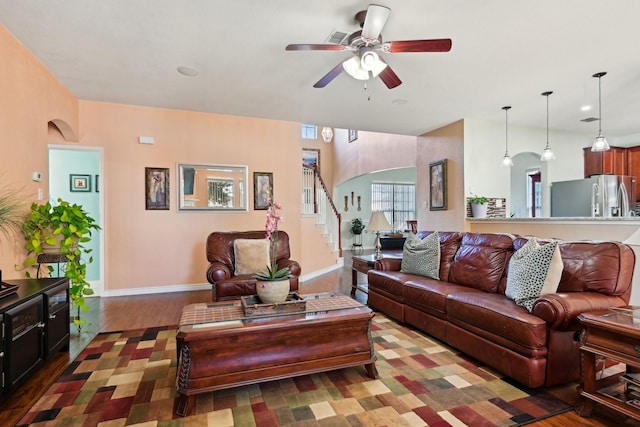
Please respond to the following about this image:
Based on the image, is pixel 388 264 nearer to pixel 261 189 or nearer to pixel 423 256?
pixel 423 256

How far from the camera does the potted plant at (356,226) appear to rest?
454 inches

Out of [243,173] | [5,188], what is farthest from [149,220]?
[5,188]

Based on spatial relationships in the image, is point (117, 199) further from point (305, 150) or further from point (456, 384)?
point (305, 150)

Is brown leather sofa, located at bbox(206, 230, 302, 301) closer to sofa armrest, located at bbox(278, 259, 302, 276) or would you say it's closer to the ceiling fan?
sofa armrest, located at bbox(278, 259, 302, 276)

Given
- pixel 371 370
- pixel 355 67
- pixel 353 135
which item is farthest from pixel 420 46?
pixel 353 135

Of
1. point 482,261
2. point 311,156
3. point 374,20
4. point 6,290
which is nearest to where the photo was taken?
point 6,290

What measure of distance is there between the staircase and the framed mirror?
1.61m

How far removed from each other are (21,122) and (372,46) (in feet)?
10.6

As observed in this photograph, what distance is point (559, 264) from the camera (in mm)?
2309

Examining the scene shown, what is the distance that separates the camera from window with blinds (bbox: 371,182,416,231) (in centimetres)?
1216

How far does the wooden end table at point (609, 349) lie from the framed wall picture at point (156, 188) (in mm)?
5003

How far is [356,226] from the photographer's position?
11.6m

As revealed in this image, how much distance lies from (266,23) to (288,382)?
2747 mm

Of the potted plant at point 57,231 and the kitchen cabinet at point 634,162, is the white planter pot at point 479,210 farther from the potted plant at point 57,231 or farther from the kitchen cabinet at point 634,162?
the potted plant at point 57,231
